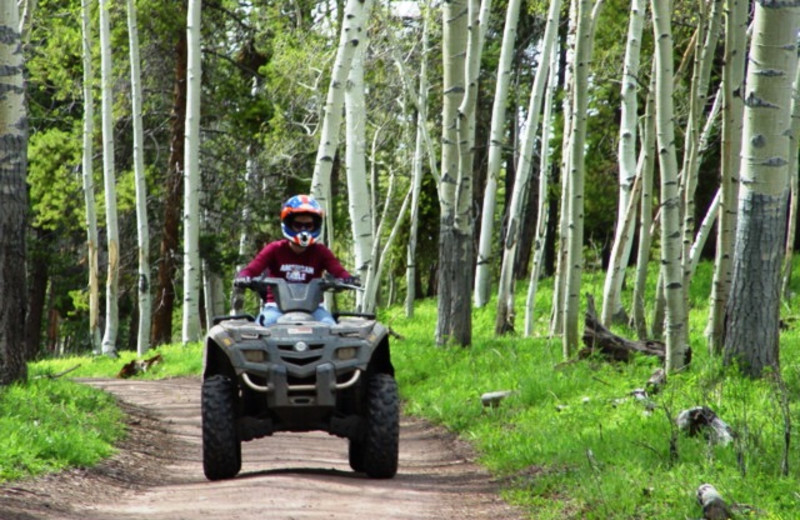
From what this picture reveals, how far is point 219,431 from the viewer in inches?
348

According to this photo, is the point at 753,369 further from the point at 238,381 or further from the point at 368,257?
the point at 368,257

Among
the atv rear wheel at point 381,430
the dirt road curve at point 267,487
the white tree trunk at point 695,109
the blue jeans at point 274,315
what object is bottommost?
the dirt road curve at point 267,487

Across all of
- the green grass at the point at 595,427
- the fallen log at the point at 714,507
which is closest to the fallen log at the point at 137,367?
the green grass at the point at 595,427

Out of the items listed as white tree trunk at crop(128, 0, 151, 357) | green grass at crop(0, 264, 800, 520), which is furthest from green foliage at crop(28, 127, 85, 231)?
green grass at crop(0, 264, 800, 520)

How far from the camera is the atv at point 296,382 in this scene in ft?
28.6

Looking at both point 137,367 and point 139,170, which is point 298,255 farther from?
point 139,170

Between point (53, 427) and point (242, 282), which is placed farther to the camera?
point (53, 427)

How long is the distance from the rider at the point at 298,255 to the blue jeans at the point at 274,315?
0.01 metres

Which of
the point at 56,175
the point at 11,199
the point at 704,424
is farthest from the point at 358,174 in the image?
the point at 56,175

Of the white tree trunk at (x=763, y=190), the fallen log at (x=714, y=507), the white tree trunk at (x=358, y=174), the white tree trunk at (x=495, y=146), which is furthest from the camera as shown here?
the white tree trunk at (x=495, y=146)

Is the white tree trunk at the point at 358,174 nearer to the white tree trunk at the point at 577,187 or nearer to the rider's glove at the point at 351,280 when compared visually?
the white tree trunk at the point at 577,187

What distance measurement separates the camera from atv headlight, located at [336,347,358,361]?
8.85m

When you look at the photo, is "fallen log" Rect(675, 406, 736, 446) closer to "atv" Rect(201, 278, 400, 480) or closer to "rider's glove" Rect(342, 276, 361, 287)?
"atv" Rect(201, 278, 400, 480)

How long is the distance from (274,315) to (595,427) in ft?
9.17
